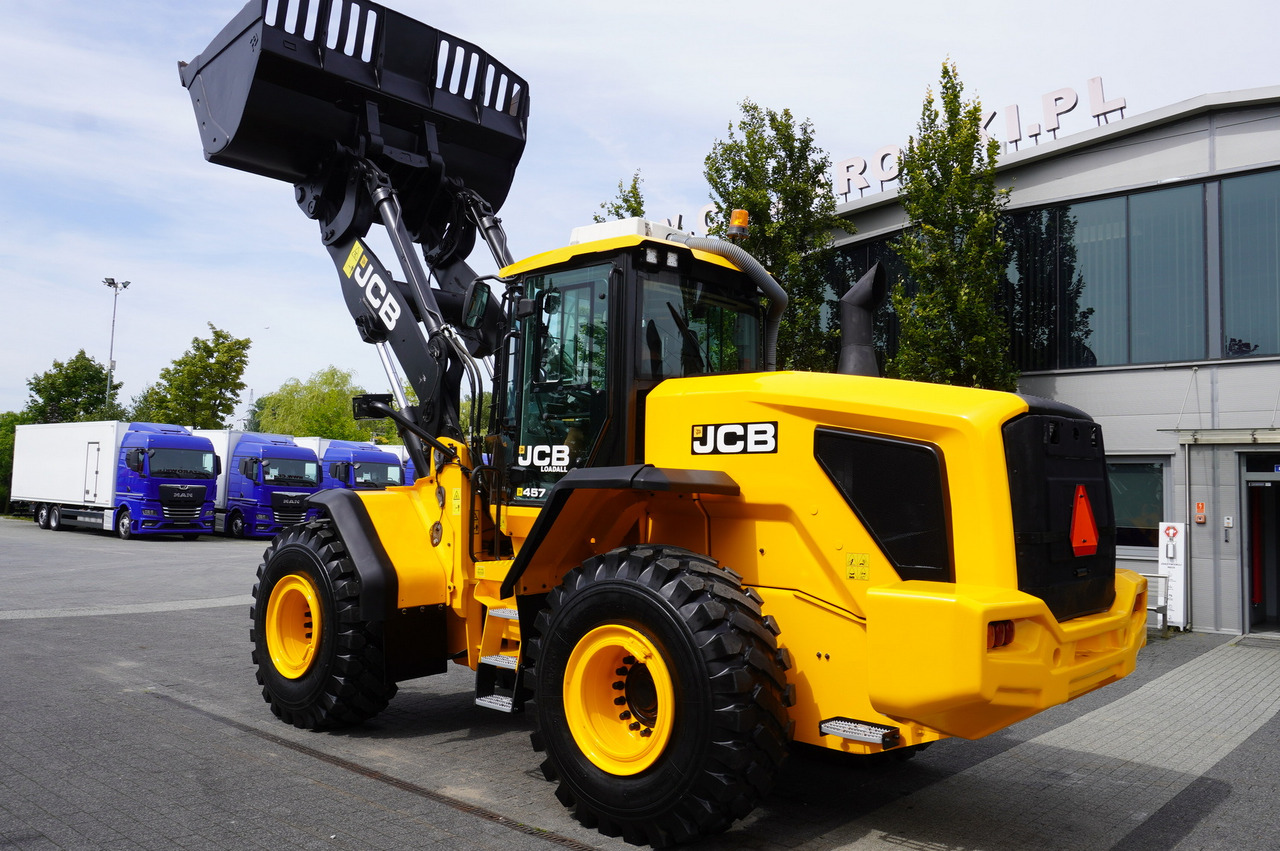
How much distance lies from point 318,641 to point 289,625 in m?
0.60

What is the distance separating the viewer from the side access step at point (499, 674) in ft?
17.5

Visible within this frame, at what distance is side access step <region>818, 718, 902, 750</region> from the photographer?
4.13 m

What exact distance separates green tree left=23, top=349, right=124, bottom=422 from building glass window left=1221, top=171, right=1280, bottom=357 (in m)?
46.4

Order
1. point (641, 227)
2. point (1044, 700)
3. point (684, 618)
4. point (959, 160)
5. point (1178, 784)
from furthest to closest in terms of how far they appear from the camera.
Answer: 1. point (959, 160)
2. point (1178, 784)
3. point (641, 227)
4. point (684, 618)
5. point (1044, 700)

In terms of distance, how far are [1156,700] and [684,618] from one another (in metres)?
6.62

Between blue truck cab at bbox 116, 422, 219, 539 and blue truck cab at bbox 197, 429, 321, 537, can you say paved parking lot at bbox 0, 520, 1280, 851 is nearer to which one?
blue truck cab at bbox 116, 422, 219, 539

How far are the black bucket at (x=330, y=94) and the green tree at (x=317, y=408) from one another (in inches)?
1803

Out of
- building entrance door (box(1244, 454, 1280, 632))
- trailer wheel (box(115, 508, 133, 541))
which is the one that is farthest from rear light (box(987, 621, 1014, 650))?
trailer wheel (box(115, 508, 133, 541))

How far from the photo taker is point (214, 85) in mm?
7512

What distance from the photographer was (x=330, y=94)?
726 cm

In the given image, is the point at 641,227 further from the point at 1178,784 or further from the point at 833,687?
the point at 1178,784

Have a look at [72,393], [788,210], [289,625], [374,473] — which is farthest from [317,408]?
[289,625]

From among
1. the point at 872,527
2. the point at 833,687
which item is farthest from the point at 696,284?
the point at 833,687

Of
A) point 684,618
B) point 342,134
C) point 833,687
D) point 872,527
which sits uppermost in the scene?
point 342,134
